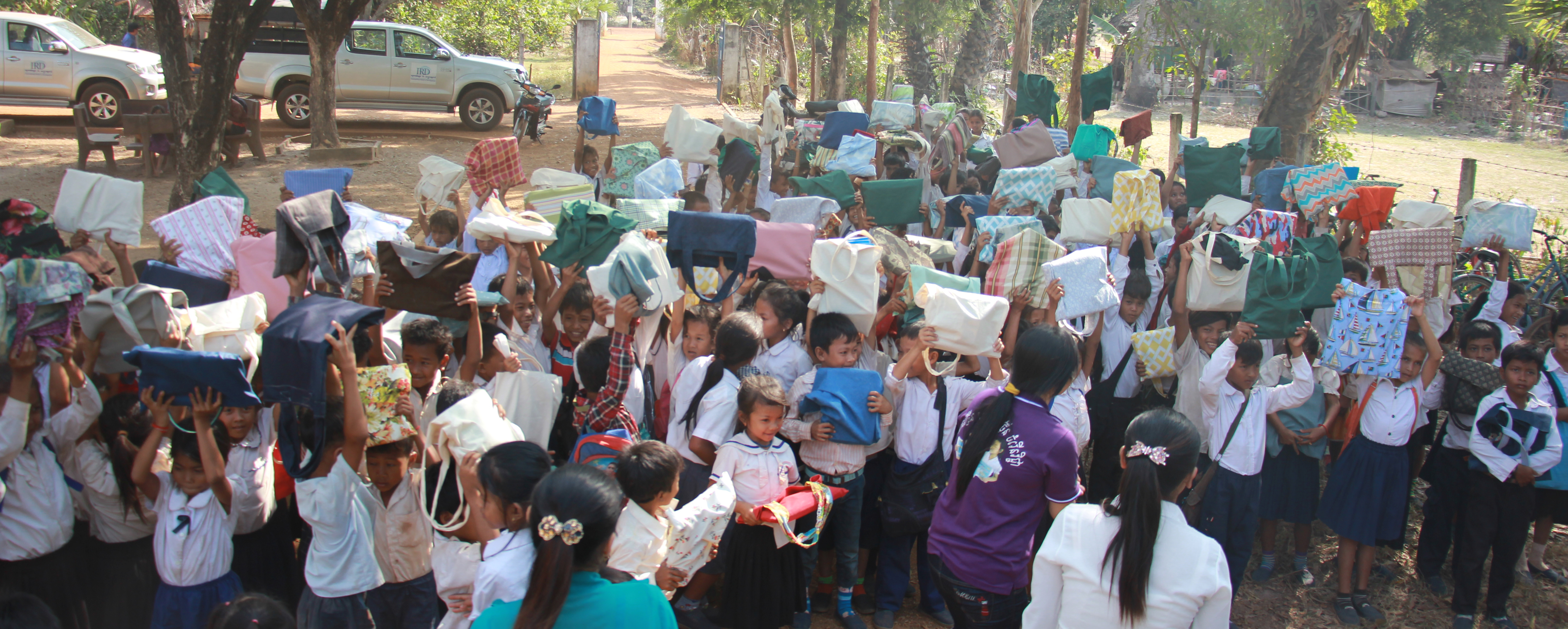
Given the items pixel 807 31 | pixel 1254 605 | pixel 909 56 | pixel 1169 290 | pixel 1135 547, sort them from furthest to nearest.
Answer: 1. pixel 909 56
2. pixel 807 31
3. pixel 1169 290
4. pixel 1254 605
5. pixel 1135 547

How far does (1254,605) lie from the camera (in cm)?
472

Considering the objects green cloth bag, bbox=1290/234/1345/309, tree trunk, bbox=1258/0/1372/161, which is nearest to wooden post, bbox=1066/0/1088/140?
tree trunk, bbox=1258/0/1372/161

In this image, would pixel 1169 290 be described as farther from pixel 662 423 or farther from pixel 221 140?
pixel 221 140

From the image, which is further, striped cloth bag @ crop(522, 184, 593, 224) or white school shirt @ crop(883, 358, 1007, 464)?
striped cloth bag @ crop(522, 184, 593, 224)

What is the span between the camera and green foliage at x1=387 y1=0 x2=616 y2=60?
2498 cm

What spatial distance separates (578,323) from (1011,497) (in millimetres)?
2231

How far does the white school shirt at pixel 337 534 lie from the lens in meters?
3.17

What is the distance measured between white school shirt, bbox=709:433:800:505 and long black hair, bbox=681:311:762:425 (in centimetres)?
26

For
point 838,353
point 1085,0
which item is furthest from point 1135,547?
point 1085,0

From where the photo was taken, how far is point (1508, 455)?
4.40m

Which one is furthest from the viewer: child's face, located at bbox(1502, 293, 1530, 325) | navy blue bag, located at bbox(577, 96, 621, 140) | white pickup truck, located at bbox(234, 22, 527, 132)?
white pickup truck, located at bbox(234, 22, 527, 132)

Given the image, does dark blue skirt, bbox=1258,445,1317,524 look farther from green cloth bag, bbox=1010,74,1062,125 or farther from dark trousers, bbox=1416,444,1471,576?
green cloth bag, bbox=1010,74,1062,125

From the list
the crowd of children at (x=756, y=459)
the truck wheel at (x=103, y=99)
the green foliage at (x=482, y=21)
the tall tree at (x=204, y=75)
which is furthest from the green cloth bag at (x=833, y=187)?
the green foliage at (x=482, y=21)

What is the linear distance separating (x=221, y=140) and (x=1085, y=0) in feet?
32.2
